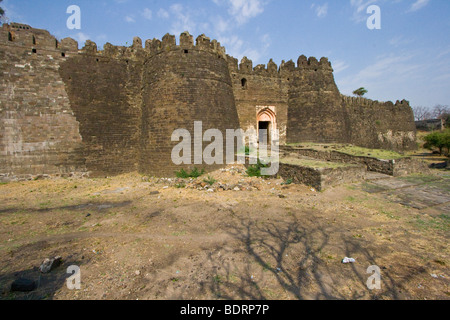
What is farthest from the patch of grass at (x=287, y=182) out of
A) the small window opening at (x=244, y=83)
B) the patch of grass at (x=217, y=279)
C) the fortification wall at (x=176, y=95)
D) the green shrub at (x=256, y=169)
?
the small window opening at (x=244, y=83)

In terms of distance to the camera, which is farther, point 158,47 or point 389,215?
point 158,47

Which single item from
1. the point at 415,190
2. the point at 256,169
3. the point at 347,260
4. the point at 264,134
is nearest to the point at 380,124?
the point at 264,134

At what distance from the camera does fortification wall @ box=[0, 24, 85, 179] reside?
9.65 m

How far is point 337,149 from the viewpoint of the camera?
12.2m

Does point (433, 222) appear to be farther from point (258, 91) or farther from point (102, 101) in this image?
point (102, 101)

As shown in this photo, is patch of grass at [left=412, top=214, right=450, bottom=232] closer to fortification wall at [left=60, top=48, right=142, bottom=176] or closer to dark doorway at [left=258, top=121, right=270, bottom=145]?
dark doorway at [left=258, top=121, right=270, bottom=145]

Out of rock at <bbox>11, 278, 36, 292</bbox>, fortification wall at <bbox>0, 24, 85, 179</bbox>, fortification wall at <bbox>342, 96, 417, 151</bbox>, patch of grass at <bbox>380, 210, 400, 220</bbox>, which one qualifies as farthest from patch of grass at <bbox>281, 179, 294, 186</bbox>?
fortification wall at <bbox>342, 96, 417, 151</bbox>

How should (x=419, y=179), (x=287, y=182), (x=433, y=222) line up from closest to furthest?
(x=433, y=222)
(x=287, y=182)
(x=419, y=179)

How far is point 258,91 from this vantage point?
581 inches

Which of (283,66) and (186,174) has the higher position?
(283,66)

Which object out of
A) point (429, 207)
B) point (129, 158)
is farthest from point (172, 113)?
point (429, 207)

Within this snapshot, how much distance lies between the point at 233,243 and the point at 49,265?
3131 millimetres
